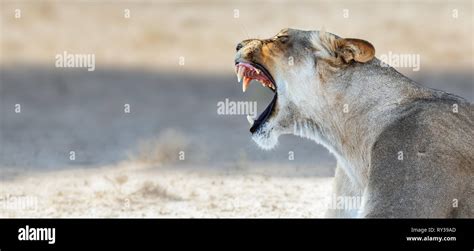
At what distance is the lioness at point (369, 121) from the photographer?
564cm

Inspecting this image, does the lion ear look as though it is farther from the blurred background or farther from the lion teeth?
the blurred background

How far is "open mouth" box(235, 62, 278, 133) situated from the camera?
20.9ft

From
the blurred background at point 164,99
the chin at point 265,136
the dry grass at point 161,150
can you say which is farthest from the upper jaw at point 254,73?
the dry grass at point 161,150

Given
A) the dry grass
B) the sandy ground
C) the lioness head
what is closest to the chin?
the lioness head

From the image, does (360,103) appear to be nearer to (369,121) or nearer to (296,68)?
(369,121)

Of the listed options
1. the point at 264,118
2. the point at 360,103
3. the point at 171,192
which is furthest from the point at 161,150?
the point at 360,103

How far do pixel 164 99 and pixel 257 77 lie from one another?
9.19m

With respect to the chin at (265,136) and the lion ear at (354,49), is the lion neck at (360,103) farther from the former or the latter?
the chin at (265,136)

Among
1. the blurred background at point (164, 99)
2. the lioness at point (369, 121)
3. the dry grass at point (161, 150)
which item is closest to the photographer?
the lioness at point (369, 121)

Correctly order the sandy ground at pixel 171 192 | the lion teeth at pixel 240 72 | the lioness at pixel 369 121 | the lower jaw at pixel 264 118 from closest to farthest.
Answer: the lioness at pixel 369 121
the lower jaw at pixel 264 118
the lion teeth at pixel 240 72
the sandy ground at pixel 171 192

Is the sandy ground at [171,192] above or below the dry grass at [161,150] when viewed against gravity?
below

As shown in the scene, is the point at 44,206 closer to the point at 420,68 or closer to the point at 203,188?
the point at 203,188

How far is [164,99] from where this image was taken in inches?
617
